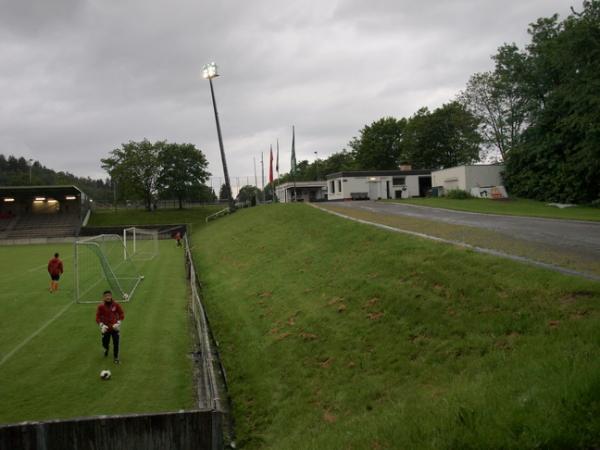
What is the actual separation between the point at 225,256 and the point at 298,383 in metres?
19.3

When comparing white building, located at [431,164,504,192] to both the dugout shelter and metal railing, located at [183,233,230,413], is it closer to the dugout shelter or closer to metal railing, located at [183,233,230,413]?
metal railing, located at [183,233,230,413]

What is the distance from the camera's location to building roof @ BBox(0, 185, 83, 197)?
182ft

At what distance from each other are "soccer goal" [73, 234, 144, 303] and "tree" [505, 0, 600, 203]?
29240 millimetres

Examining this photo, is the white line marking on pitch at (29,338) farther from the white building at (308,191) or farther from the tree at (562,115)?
the white building at (308,191)

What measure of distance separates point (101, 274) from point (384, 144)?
67.8 m

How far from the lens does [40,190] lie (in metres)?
59.2

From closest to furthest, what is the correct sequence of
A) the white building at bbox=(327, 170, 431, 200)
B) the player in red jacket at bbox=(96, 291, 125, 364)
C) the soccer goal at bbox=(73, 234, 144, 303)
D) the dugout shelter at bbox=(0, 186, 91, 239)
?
the player in red jacket at bbox=(96, 291, 125, 364) → the soccer goal at bbox=(73, 234, 144, 303) → the white building at bbox=(327, 170, 431, 200) → the dugout shelter at bbox=(0, 186, 91, 239)

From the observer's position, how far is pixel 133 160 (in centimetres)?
6944

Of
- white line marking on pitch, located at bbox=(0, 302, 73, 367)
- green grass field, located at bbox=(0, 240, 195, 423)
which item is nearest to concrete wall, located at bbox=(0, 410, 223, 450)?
green grass field, located at bbox=(0, 240, 195, 423)

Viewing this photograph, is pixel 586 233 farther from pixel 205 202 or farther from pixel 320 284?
pixel 205 202

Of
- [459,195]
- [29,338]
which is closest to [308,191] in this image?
[459,195]

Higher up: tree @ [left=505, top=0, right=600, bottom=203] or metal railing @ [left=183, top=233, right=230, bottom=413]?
tree @ [left=505, top=0, right=600, bottom=203]

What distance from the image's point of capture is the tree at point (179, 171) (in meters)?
70.8

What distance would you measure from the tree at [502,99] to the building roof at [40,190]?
4831 cm
